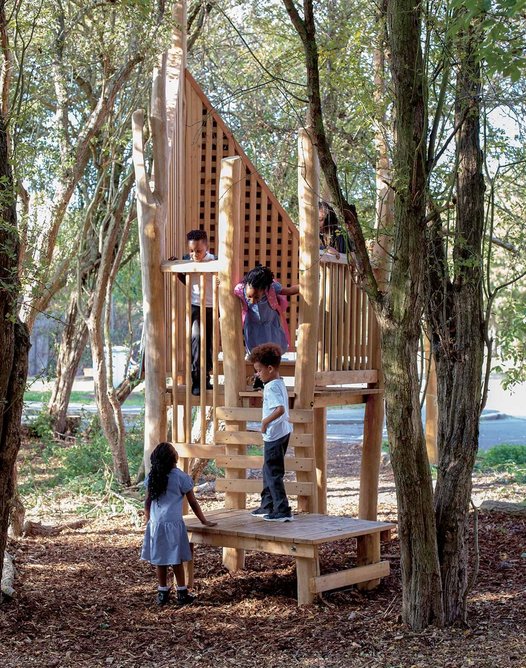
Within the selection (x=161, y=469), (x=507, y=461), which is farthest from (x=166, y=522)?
(x=507, y=461)

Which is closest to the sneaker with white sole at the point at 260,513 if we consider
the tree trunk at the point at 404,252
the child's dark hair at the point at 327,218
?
the tree trunk at the point at 404,252

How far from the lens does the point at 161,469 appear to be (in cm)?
640

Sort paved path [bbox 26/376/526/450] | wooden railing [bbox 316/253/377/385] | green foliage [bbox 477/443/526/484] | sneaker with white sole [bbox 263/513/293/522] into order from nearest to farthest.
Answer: sneaker with white sole [bbox 263/513/293/522]
wooden railing [bbox 316/253/377/385]
green foliage [bbox 477/443/526/484]
paved path [bbox 26/376/526/450]

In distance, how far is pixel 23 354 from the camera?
5598 mm

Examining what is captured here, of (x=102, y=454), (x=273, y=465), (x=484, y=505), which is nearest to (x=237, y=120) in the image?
(x=102, y=454)

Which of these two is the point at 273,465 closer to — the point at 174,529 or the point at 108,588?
the point at 174,529

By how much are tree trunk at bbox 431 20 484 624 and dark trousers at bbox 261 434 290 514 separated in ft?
4.19

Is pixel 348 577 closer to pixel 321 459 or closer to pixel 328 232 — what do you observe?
pixel 321 459

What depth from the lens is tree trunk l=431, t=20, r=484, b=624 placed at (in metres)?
5.34

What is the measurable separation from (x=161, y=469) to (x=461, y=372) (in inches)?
85.8

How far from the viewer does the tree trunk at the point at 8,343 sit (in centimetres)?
527

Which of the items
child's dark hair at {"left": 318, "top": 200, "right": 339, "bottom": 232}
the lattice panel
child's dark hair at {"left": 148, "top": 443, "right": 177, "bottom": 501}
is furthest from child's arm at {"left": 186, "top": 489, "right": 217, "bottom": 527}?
the lattice panel

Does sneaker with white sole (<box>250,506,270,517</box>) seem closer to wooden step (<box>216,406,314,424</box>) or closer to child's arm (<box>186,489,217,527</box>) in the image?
child's arm (<box>186,489,217,527</box>)

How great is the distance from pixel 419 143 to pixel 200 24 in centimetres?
708
